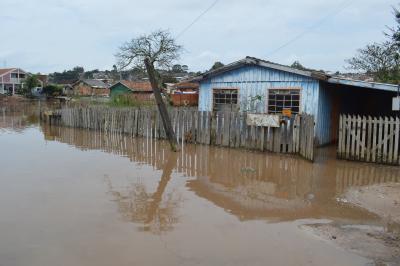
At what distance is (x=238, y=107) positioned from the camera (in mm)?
16219

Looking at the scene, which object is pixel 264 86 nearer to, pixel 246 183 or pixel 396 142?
pixel 396 142

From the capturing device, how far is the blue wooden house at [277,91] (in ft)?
48.0

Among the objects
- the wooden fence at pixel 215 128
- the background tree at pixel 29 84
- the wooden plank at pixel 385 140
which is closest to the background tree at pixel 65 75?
→ the background tree at pixel 29 84

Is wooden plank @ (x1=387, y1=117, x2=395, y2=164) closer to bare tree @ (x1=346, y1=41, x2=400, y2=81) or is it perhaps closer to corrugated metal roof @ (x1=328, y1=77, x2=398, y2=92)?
corrugated metal roof @ (x1=328, y1=77, x2=398, y2=92)

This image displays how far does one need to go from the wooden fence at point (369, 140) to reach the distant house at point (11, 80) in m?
67.3

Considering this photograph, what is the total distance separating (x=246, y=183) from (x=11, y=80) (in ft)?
233

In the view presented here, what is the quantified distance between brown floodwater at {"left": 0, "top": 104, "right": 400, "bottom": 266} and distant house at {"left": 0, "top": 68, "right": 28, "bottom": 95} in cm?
6308

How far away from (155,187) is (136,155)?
15.1ft

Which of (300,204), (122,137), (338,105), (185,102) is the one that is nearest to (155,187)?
(300,204)

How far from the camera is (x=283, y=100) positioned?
15.3 m

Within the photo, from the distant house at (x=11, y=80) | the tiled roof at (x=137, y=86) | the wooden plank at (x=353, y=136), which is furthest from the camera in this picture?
the distant house at (x=11, y=80)

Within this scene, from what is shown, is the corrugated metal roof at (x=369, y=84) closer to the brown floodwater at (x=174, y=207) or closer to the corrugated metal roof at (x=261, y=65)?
the corrugated metal roof at (x=261, y=65)

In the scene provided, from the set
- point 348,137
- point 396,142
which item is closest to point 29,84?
point 348,137

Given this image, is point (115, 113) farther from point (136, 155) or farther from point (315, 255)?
point (315, 255)
